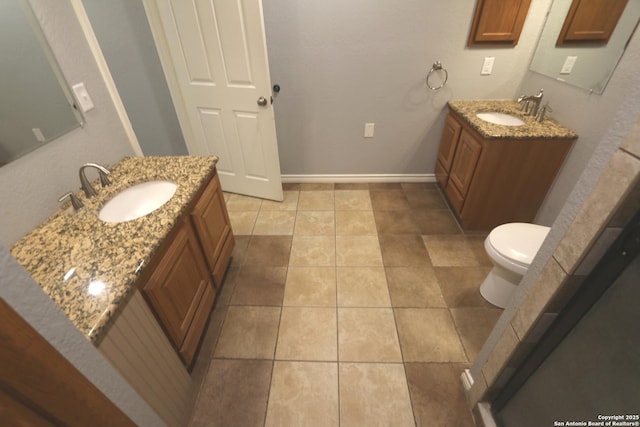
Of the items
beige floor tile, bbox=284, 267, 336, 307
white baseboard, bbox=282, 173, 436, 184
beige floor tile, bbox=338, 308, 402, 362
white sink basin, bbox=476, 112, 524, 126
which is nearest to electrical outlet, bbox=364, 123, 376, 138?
white baseboard, bbox=282, 173, 436, 184

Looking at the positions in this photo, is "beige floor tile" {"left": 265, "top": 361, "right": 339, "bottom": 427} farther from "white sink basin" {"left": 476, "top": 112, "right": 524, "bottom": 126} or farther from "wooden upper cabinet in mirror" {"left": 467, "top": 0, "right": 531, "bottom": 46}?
"wooden upper cabinet in mirror" {"left": 467, "top": 0, "right": 531, "bottom": 46}

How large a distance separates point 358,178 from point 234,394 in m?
2.12

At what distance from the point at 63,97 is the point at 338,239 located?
175 centimetres

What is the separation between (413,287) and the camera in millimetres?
1818

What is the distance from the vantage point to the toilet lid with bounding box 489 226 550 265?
145 cm

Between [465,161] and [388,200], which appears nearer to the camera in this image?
[465,161]

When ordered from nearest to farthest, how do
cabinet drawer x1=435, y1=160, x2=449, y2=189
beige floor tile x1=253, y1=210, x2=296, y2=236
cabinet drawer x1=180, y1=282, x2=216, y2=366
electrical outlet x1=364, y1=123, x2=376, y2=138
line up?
cabinet drawer x1=180, y1=282, x2=216, y2=366 < beige floor tile x1=253, y1=210, x2=296, y2=236 < cabinet drawer x1=435, y1=160, x2=449, y2=189 < electrical outlet x1=364, y1=123, x2=376, y2=138

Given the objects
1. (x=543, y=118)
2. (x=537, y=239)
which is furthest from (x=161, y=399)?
(x=543, y=118)

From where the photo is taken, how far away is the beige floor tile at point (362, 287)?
5.70ft

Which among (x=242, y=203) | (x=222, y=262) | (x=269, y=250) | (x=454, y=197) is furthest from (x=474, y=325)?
(x=242, y=203)

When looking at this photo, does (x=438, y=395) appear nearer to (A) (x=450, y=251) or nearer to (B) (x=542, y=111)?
(A) (x=450, y=251)

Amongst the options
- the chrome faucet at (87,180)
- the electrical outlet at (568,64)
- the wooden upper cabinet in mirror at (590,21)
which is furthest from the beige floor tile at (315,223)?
the wooden upper cabinet in mirror at (590,21)

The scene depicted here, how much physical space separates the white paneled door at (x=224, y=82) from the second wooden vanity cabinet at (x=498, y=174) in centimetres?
147

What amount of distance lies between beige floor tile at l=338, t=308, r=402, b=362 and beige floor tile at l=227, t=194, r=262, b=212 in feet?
4.39
